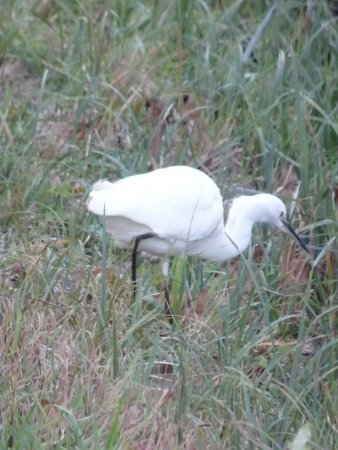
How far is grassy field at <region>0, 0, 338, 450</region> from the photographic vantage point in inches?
148

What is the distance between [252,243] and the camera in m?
5.09

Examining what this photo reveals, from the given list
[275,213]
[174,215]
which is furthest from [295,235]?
[174,215]

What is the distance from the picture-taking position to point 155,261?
5328 millimetres

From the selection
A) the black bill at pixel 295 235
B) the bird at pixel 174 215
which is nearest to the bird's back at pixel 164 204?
the bird at pixel 174 215

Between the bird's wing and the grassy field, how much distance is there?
17 cm

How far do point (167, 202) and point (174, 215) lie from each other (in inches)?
2.0

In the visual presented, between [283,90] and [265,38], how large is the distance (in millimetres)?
519

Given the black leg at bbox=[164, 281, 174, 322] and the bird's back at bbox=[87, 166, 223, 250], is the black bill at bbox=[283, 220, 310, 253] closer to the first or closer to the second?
the bird's back at bbox=[87, 166, 223, 250]

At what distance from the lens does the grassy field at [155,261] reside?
3770 millimetres

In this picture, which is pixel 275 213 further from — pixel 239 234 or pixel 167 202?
pixel 167 202

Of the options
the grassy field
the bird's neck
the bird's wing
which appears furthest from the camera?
the bird's neck

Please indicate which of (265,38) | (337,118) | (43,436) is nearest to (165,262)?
(43,436)

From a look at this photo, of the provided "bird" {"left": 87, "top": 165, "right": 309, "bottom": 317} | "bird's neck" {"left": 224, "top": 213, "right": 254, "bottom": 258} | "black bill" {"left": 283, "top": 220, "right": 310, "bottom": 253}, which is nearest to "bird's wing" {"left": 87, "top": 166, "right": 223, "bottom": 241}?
"bird" {"left": 87, "top": 165, "right": 309, "bottom": 317}

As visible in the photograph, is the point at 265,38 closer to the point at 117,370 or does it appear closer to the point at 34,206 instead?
the point at 34,206
